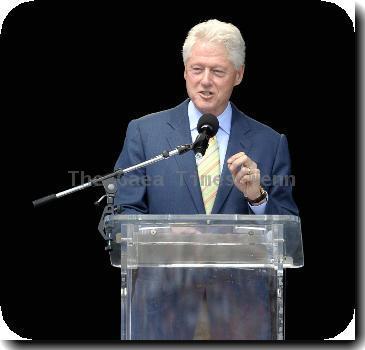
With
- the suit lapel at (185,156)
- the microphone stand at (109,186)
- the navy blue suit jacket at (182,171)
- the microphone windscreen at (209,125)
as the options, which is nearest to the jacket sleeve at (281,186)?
the navy blue suit jacket at (182,171)

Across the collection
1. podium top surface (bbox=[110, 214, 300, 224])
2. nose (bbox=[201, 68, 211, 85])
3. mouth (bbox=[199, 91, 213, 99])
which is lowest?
podium top surface (bbox=[110, 214, 300, 224])

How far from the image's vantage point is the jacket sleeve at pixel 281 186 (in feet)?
13.7

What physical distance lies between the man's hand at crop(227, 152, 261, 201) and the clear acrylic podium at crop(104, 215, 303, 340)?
32cm

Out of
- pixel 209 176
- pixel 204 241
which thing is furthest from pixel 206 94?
pixel 204 241

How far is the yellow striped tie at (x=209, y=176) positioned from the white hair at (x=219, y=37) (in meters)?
0.43

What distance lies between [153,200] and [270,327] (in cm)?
93

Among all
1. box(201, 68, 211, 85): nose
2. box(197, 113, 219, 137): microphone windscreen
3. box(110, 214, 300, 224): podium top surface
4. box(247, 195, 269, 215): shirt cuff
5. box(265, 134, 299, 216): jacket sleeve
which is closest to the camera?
box(110, 214, 300, 224): podium top surface

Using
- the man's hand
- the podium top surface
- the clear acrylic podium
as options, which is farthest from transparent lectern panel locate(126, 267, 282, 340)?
the man's hand

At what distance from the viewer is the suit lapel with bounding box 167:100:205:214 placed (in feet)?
13.9

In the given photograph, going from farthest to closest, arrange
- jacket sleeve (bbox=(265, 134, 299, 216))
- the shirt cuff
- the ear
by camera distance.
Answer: the ear < jacket sleeve (bbox=(265, 134, 299, 216)) < the shirt cuff

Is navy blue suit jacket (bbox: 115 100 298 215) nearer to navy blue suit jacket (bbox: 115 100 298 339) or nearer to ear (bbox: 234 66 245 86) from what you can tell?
navy blue suit jacket (bbox: 115 100 298 339)

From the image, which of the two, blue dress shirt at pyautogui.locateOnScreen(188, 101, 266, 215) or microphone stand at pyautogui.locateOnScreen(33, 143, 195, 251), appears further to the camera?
blue dress shirt at pyautogui.locateOnScreen(188, 101, 266, 215)

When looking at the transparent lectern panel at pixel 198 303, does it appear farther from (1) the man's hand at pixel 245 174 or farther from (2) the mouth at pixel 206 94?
(2) the mouth at pixel 206 94

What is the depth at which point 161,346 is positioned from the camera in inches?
135
